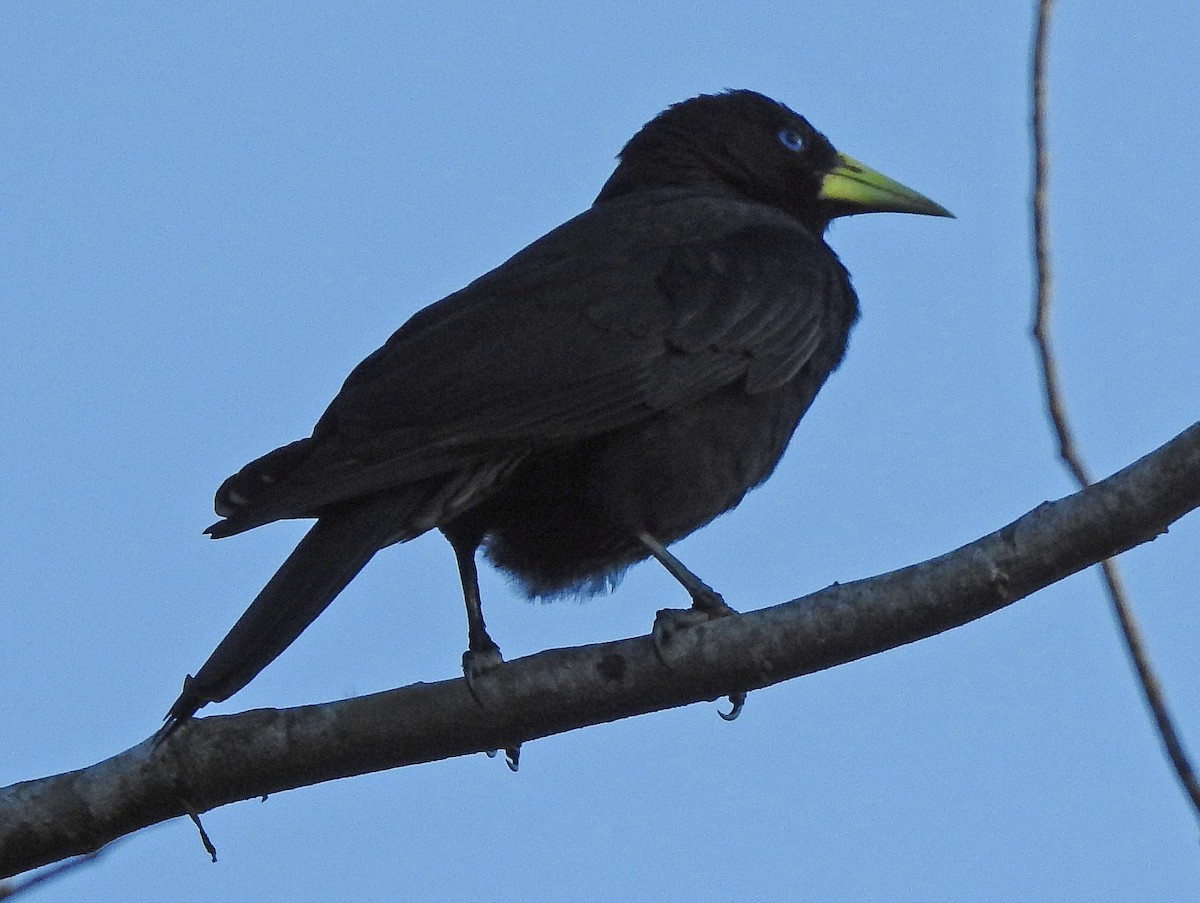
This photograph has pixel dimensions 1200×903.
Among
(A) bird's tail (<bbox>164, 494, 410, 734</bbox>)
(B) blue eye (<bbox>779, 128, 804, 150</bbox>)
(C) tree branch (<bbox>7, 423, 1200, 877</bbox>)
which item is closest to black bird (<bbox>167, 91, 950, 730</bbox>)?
(A) bird's tail (<bbox>164, 494, 410, 734</bbox>)

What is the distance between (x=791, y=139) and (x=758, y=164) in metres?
0.19

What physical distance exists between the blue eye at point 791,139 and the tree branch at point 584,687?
3085 mm

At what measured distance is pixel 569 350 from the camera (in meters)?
4.77

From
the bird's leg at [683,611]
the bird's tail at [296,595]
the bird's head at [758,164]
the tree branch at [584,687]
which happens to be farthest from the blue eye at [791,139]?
the tree branch at [584,687]

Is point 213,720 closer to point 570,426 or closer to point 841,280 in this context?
point 570,426

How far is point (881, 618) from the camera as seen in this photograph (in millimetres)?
3623

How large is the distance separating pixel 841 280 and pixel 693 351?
1.04 metres

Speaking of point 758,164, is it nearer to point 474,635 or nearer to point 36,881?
point 474,635

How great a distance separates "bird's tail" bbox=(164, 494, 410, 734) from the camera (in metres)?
3.67

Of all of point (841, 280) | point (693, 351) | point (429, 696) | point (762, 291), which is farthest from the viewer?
point (841, 280)

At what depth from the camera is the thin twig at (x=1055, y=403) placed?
2.88 metres

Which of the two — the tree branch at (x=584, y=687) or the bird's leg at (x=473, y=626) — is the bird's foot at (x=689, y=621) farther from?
the bird's leg at (x=473, y=626)

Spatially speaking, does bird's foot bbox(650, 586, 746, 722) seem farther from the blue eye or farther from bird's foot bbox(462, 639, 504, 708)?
the blue eye

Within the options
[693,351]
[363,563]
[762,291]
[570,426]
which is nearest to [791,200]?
[762,291]
